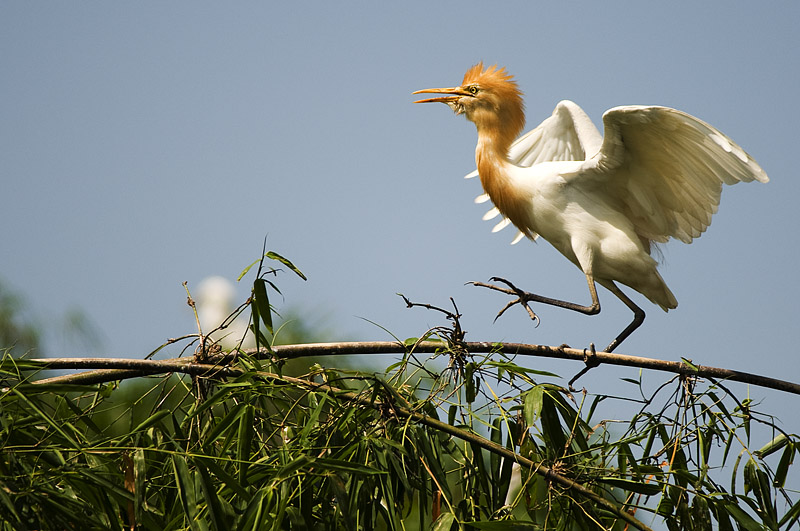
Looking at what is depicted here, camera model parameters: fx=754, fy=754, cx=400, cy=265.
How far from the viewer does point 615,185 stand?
211cm

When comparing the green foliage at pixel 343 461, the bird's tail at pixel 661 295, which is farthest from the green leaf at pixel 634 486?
the bird's tail at pixel 661 295

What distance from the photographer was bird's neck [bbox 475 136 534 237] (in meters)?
2.23

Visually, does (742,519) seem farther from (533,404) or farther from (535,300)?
(535,300)

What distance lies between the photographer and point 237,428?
1035 millimetres

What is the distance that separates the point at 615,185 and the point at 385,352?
1.14m

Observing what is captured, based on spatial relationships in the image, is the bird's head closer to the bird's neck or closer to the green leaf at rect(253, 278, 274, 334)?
the bird's neck

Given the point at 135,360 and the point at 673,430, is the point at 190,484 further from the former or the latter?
the point at 673,430

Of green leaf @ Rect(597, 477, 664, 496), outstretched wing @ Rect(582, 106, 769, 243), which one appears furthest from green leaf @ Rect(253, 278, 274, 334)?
outstretched wing @ Rect(582, 106, 769, 243)

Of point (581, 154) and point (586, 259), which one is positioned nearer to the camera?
point (586, 259)

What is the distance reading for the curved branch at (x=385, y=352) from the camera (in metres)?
1.10

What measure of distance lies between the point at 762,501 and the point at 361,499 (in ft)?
2.15

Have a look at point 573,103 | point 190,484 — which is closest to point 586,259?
point 573,103

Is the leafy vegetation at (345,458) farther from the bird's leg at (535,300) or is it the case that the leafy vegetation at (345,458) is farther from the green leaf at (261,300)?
the bird's leg at (535,300)

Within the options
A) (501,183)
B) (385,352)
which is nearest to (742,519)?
(385,352)
